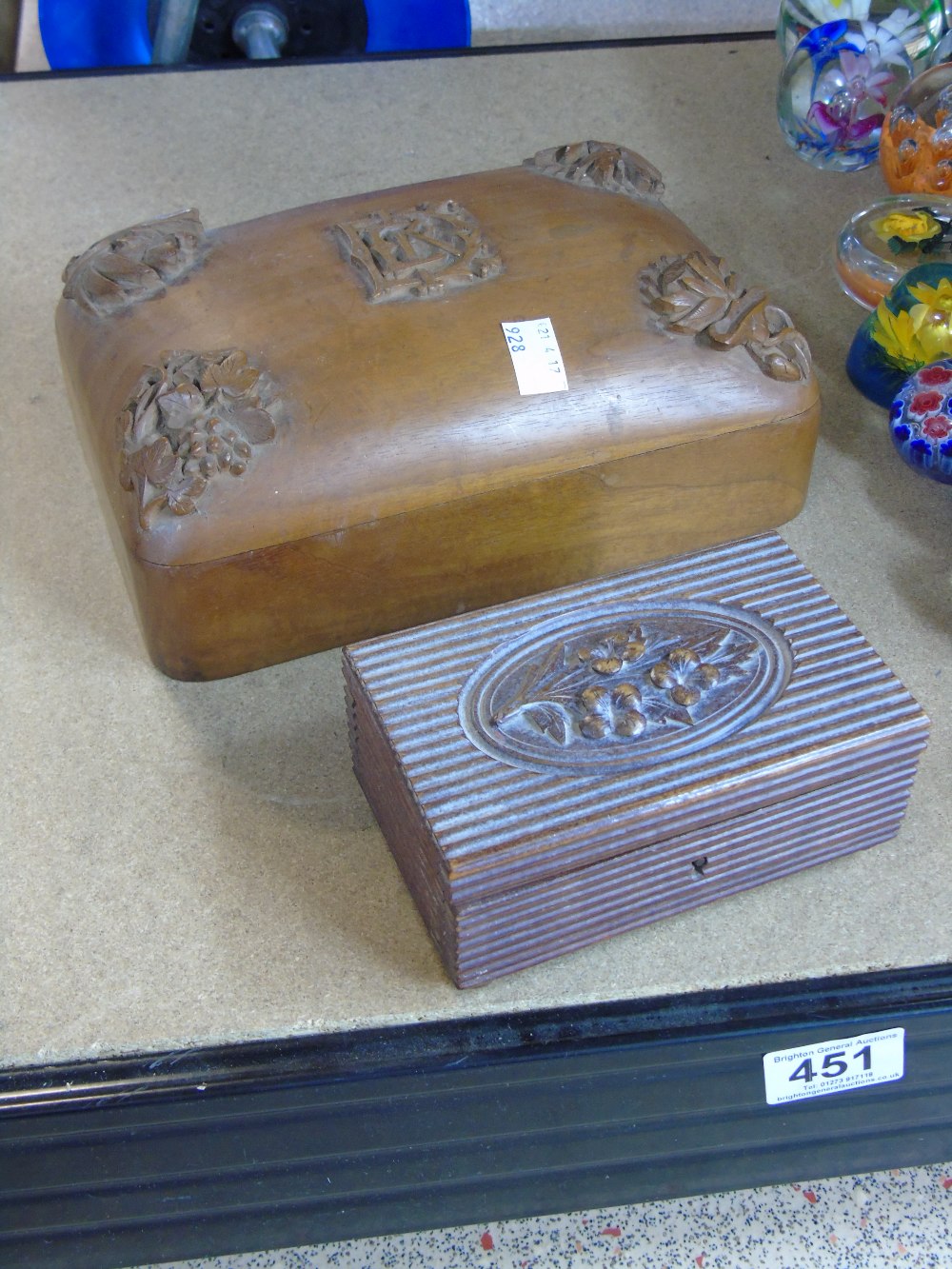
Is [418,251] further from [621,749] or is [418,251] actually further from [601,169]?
[621,749]

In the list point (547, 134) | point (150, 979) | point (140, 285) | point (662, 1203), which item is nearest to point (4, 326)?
point (140, 285)

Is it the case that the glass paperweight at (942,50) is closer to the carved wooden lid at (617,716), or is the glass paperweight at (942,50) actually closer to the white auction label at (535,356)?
the white auction label at (535,356)

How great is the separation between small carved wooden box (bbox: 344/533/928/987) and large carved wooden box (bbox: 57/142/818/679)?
5.5 inches

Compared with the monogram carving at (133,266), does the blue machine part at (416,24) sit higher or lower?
lower

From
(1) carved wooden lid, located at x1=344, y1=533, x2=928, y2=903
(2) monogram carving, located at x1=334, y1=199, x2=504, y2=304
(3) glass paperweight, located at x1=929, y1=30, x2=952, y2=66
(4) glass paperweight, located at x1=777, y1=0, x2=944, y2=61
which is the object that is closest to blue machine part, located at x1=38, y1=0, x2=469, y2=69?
(4) glass paperweight, located at x1=777, y1=0, x2=944, y2=61

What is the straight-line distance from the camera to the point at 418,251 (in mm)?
1118

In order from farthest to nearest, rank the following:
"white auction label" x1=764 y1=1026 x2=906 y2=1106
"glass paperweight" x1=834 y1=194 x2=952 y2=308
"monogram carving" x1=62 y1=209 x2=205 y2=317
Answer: "glass paperweight" x1=834 y1=194 x2=952 y2=308 < "monogram carving" x1=62 y1=209 x2=205 y2=317 < "white auction label" x1=764 y1=1026 x2=906 y2=1106

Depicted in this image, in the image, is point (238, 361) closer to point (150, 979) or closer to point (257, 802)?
point (257, 802)

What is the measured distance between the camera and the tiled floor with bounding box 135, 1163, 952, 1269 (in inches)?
37.6

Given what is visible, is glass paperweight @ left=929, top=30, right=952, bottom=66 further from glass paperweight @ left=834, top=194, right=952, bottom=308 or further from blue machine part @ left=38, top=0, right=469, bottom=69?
blue machine part @ left=38, top=0, right=469, bottom=69

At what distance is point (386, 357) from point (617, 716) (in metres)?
0.36

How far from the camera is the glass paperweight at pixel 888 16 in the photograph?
5.28 ft

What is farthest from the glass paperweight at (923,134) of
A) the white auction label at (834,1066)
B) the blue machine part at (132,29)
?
the white auction label at (834,1066)

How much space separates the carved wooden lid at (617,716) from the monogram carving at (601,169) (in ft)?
1.47
